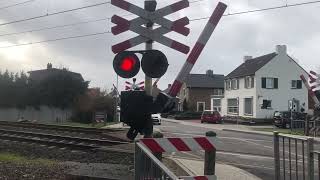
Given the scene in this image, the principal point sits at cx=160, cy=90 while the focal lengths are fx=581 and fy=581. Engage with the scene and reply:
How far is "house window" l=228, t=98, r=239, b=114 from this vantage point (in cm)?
7525

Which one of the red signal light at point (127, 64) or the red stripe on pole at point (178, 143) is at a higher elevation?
the red signal light at point (127, 64)

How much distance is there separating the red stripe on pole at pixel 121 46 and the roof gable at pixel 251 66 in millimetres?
61661

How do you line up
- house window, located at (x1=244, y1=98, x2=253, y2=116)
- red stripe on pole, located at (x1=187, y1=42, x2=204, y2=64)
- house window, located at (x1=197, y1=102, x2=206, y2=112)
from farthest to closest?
house window, located at (x1=197, y1=102, x2=206, y2=112)
house window, located at (x1=244, y1=98, x2=253, y2=116)
red stripe on pole, located at (x1=187, y1=42, x2=204, y2=64)

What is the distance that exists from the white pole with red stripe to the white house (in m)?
58.8

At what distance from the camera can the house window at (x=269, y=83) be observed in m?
69.6

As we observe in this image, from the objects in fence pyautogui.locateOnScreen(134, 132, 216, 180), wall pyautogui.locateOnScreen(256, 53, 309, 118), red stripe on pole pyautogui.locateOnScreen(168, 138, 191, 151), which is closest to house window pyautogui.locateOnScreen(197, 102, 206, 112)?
wall pyautogui.locateOnScreen(256, 53, 309, 118)

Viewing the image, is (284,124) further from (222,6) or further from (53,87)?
(222,6)

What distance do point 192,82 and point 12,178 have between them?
90.4 meters

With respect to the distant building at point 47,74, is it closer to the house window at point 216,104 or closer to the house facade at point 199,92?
the house window at point 216,104

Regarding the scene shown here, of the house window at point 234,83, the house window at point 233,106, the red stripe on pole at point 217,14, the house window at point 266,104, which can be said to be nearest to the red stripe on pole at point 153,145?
the red stripe on pole at point 217,14

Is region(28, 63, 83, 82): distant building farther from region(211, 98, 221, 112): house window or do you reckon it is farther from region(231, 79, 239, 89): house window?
region(211, 98, 221, 112): house window

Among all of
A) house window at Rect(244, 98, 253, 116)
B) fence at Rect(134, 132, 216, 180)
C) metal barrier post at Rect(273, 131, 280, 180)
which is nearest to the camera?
fence at Rect(134, 132, 216, 180)

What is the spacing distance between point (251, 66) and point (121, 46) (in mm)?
67323

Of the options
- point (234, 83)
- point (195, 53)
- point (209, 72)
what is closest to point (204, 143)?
point (195, 53)
